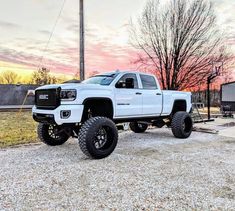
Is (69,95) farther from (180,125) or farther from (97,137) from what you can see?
(180,125)

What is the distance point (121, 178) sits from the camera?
5039 mm

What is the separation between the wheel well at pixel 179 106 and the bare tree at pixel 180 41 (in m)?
9.75

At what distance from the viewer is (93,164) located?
5.98 m

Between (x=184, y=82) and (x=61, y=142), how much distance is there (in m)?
13.6

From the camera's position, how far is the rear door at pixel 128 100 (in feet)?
24.0

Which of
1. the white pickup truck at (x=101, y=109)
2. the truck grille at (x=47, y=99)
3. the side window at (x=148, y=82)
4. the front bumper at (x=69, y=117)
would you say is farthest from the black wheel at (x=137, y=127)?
the front bumper at (x=69, y=117)

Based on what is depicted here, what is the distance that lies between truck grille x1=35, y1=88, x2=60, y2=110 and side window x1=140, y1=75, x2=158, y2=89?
2867 millimetres

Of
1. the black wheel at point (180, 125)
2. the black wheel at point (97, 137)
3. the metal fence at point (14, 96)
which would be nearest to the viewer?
the black wheel at point (97, 137)

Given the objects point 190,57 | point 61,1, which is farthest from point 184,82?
point 61,1

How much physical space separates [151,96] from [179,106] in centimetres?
192

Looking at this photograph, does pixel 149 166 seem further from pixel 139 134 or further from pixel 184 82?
pixel 184 82

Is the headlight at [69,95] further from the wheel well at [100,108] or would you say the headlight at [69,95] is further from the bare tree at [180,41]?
the bare tree at [180,41]

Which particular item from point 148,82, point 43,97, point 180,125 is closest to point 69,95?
point 43,97

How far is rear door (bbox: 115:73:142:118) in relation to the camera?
7.32m
